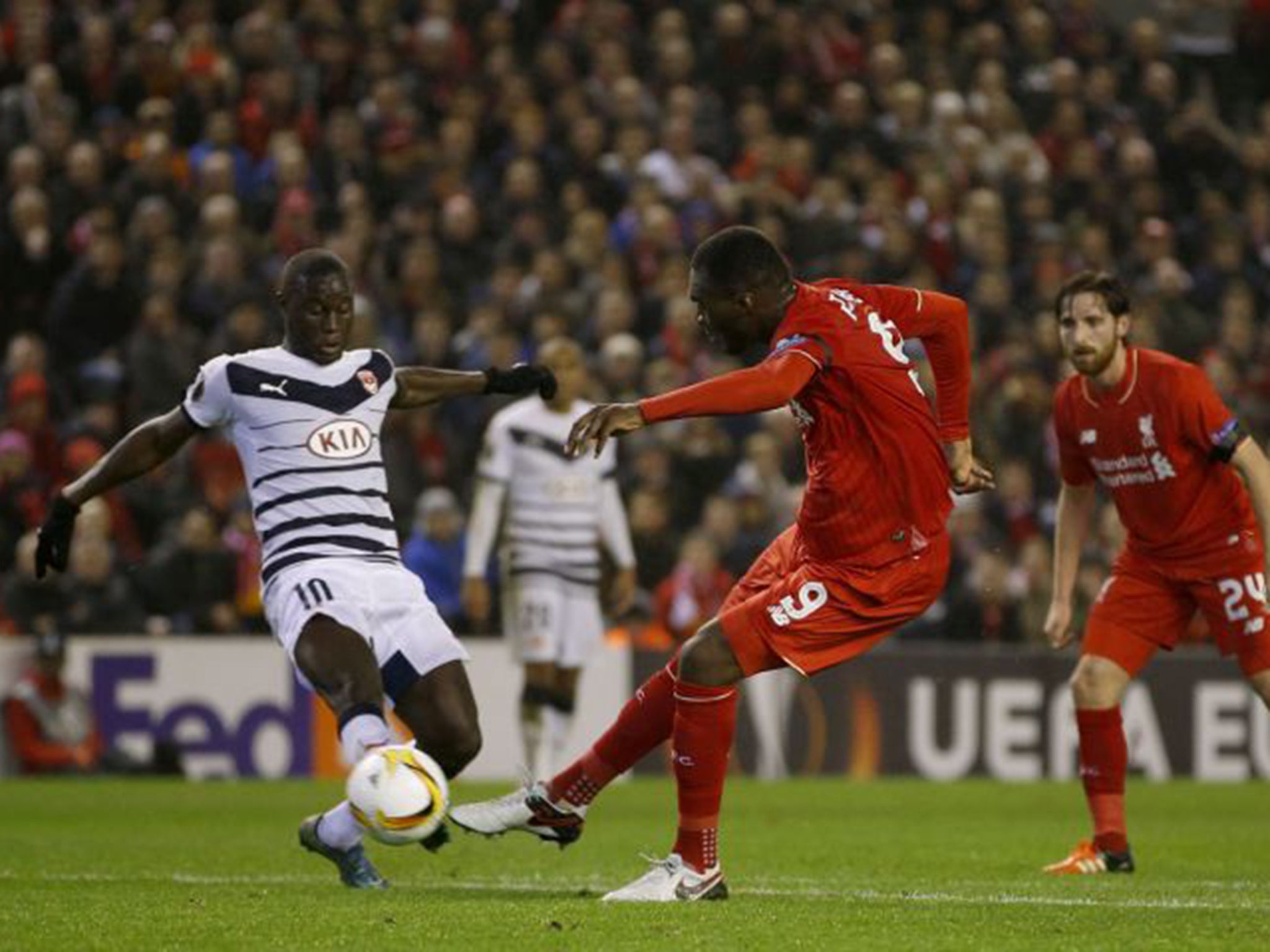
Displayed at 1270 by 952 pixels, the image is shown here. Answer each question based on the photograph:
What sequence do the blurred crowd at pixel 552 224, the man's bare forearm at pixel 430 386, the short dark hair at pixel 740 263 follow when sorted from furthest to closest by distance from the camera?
the blurred crowd at pixel 552 224
the man's bare forearm at pixel 430 386
the short dark hair at pixel 740 263

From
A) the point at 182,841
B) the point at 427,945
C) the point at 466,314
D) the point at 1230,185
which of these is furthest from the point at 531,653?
the point at 1230,185

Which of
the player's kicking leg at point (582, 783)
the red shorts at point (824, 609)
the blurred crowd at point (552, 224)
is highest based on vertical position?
the blurred crowd at point (552, 224)

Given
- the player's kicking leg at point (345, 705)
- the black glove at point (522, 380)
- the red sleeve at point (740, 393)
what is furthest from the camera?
the black glove at point (522, 380)

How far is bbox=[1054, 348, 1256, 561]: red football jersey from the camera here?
9766 mm

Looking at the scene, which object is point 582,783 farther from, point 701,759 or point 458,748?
point 701,759

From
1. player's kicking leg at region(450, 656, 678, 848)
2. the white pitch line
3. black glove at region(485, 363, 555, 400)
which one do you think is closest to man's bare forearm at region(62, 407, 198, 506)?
black glove at region(485, 363, 555, 400)

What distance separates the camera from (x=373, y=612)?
8.60 m

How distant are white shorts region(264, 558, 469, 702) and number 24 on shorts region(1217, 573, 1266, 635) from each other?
3.19 meters

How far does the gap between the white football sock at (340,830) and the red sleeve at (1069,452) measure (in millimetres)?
3313

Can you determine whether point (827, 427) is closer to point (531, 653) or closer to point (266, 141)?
point (531, 653)

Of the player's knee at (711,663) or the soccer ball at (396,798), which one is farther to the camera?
the player's knee at (711,663)

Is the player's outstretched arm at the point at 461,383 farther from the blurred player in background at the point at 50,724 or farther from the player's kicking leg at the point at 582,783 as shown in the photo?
the blurred player in background at the point at 50,724

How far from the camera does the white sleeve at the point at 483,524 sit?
1422 cm

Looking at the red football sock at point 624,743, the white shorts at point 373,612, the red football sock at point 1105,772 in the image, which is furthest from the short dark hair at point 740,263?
the red football sock at point 1105,772
